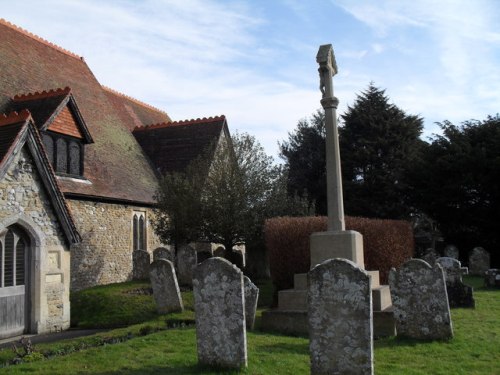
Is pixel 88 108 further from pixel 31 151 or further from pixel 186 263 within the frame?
pixel 31 151

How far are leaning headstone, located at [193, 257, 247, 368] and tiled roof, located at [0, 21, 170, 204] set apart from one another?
35.8ft

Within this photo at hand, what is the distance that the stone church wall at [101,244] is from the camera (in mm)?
17922

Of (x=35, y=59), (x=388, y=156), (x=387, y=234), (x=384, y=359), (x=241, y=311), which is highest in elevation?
(x=35, y=59)

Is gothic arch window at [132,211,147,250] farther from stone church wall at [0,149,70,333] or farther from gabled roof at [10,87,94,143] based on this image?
stone church wall at [0,149,70,333]

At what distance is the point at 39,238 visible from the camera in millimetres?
12164

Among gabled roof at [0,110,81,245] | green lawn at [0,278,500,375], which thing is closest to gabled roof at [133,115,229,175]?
gabled roof at [0,110,81,245]

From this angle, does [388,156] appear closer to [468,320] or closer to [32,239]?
[468,320]

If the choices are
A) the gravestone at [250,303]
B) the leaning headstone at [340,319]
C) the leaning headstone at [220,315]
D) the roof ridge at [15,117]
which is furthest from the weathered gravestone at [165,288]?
the leaning headstone at [340,319]

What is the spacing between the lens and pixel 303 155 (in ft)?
116

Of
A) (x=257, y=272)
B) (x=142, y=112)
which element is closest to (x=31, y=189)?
(x=257, y=272)

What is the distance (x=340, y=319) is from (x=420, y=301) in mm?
3219

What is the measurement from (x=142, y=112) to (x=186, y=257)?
1553 centimetres

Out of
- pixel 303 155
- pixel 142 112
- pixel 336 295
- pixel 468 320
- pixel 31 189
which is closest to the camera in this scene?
pixel 336 295

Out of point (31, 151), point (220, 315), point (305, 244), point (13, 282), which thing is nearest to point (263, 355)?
point (220, 315)
